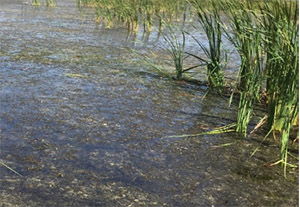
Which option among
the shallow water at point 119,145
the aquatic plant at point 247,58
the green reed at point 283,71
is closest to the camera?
the shallow water at point 119,145

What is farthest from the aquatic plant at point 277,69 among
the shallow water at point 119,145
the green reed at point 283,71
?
the shallow water at point 119,145

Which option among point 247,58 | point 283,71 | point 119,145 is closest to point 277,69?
point 283,71

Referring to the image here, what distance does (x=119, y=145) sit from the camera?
90.3 inches

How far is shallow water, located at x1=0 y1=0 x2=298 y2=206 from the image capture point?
1.81m

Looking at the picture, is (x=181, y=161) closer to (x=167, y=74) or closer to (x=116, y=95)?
(x=116, y=95)

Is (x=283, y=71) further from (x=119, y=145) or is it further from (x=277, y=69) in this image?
(x=119, y=145)

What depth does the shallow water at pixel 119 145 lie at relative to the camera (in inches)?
71.4

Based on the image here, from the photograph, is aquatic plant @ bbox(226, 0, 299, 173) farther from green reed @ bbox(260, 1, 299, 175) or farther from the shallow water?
the shallow water

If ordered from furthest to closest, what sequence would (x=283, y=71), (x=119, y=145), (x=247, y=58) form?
(x=247, y=58) → (x=283, y=71) → (x=119, y=145)

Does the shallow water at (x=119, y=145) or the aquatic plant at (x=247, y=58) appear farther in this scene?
the aquatic plant at (x=247, y=58)

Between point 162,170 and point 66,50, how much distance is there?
2.99 metres

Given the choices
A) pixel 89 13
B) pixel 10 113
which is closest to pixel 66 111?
pixel 10 113

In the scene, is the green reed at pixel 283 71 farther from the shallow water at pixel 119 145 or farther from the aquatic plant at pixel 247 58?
the shallow water at pixel 119 145

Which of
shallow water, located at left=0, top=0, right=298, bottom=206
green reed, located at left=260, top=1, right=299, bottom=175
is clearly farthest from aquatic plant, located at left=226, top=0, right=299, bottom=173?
shallow water, located at left=0, top=0, right=298, bottom=206
